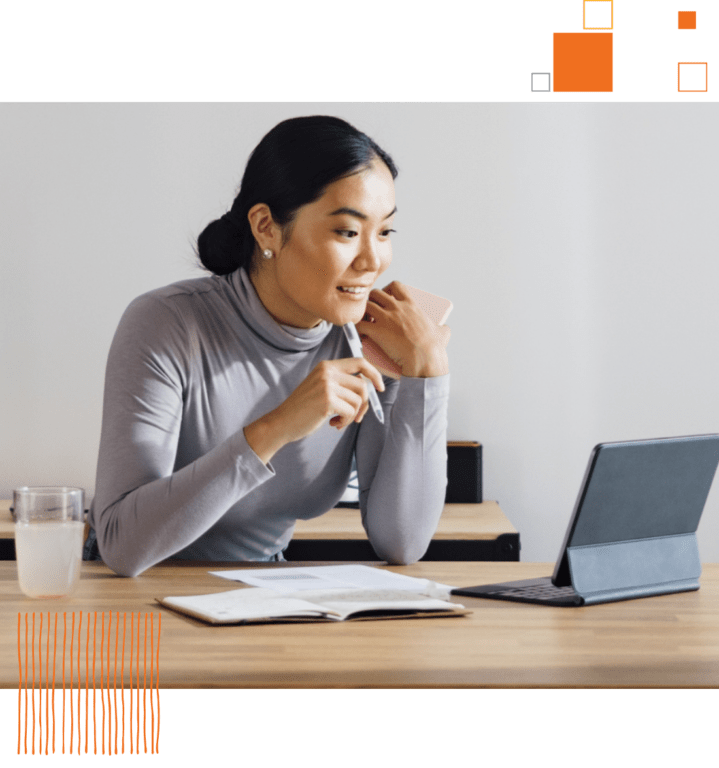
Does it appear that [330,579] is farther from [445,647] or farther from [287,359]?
[287,359]

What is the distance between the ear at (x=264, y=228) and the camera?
161cm

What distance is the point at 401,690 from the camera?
897 mm

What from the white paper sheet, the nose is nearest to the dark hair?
the nose

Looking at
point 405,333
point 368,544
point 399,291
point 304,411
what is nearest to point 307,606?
point 304,411

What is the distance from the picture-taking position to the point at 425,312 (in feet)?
5.74

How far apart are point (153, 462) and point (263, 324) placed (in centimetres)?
33

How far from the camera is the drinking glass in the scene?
1221 millimetres

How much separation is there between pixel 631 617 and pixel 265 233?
0.84 m

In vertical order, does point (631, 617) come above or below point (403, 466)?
below

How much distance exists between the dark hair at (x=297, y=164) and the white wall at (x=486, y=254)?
1301 millimetres

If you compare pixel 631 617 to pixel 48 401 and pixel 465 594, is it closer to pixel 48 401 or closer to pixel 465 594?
pixel 465 594

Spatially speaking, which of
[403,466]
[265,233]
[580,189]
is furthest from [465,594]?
[580,189]
